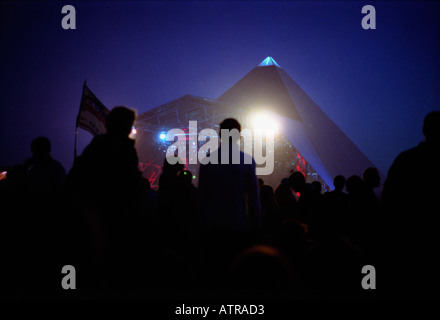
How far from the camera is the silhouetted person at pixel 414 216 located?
6.12 feet

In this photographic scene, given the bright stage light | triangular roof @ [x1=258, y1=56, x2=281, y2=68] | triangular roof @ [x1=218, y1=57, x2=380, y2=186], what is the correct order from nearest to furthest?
the bright stage light → triangular roof @ [x1=218, y1=57, x2=380, y2=186] → triangular roof @ [x1=258, y1=56, x2=281, y2=68]

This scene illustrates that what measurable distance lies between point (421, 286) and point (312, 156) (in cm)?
1810

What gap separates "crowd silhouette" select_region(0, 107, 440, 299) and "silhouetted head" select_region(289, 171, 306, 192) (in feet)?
3.85

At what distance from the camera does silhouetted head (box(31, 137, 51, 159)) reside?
144 inches

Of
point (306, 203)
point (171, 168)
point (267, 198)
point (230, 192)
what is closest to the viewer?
point (230, 192)

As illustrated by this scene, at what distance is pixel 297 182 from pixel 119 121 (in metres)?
Result: 2.91

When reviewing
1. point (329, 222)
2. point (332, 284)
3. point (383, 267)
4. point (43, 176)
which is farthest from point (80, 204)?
point (329, 222)

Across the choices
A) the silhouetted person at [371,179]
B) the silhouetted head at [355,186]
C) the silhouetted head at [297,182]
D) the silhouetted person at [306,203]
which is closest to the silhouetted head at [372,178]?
the silhouetted person at [371,179]

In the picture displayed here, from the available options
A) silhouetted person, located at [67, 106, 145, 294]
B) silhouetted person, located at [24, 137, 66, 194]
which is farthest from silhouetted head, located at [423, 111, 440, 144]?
silhouetted person, located at [24, 137, 66, 194]

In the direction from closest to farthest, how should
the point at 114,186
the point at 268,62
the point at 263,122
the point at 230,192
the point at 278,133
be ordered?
the point at 114,186 → the point at 230,192 → the point at 263,122 → the point at 278,133 → the point at 268,62

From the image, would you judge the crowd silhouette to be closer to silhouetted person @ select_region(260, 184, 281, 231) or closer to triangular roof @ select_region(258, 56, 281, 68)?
silhouetted person @ select_region(260, 184, 281, 231)

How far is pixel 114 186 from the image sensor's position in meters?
2.32

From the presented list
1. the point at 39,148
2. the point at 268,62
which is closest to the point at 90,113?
the point at 39,148

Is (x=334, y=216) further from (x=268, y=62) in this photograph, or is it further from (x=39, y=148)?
(x=268, y=62)
